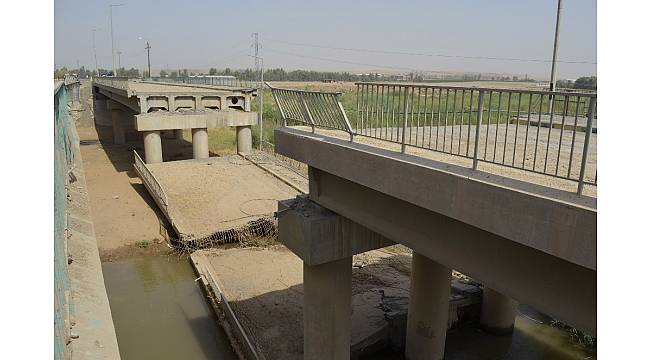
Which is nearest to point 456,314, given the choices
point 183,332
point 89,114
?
point 183,332

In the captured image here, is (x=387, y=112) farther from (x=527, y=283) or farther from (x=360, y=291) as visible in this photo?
(x=360, y=291)

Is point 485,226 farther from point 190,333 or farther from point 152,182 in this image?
point 152,182

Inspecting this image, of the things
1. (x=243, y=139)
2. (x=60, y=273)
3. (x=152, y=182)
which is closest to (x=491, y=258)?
(x=60, y=273)

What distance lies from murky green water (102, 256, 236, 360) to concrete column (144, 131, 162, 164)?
9.95 m

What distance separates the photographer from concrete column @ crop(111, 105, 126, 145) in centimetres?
4144

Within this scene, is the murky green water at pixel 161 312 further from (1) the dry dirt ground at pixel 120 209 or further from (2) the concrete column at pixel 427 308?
(2) the concrete column at pixel 427 308

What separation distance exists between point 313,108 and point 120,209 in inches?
729

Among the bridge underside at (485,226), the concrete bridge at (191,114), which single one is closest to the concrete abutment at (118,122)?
the concrete bridge at (191,114)

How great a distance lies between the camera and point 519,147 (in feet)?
24.4

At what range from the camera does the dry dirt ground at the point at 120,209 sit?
19.3m

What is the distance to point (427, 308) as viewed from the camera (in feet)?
35.8

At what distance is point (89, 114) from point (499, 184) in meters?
55.0

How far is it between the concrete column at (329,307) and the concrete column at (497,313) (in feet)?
20.7

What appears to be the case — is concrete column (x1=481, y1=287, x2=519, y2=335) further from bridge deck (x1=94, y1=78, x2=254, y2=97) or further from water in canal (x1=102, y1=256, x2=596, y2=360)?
bridge deck (x1=94, y1=78, x2=254, y2=97)
